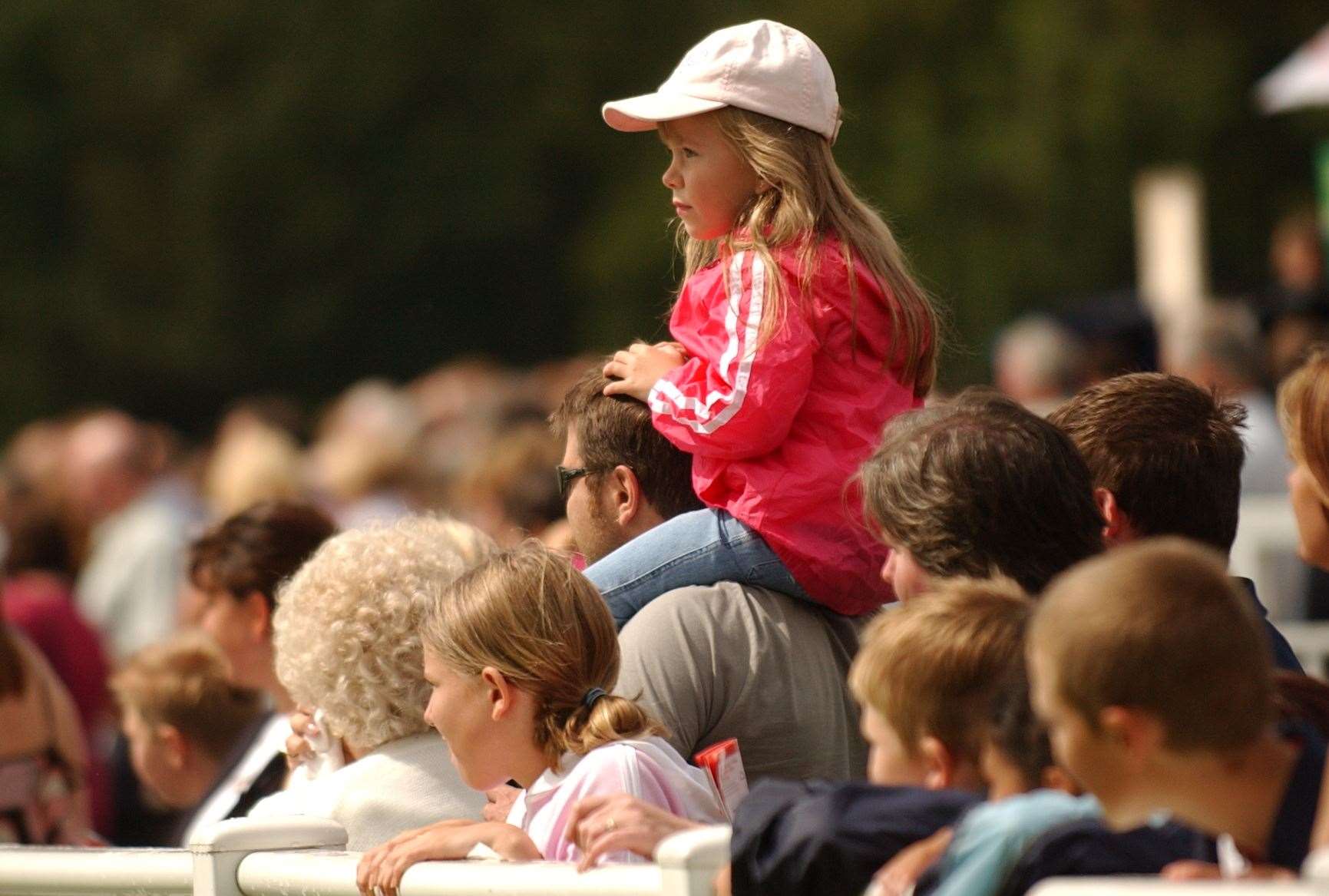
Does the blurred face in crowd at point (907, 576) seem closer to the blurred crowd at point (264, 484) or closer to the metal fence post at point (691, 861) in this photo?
the metal fence post at point (691, 861)

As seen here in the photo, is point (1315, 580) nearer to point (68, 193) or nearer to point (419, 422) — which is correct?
point (419, 422)

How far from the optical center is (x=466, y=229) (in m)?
28.2

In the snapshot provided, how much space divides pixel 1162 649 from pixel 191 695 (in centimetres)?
401

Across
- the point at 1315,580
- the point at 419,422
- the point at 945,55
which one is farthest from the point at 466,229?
the point at 1315,580

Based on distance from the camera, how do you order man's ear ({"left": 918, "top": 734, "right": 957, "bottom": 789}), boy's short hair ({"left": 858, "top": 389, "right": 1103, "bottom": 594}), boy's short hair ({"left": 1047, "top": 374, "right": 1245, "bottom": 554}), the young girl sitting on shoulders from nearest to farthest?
man's ear ({"left": 918, "top": 734, "right": 957, "bottom": 789})
boy's short hair ({"left": 858, "top": 389, "right": 1103, "bottom": 594})
the young girl sitting on shoulders
boy's short hair ({"left": 1047, "top": 374, "right": 1245, "bottom": 554})

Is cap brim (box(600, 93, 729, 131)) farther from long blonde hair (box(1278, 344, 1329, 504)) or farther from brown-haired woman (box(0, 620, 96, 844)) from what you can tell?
brown-haired woman (box(0, 620, 96, 844))

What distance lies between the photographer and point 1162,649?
2205mm

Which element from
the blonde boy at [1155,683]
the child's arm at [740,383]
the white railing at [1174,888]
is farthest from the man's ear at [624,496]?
the white railing at [1174,888]

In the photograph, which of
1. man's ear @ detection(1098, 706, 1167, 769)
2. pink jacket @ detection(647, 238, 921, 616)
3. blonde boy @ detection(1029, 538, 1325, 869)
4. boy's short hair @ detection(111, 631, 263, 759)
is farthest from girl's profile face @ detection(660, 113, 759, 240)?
boy's short hair @ detection(111, 631, 263, 759)

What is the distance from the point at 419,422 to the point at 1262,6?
9102 millimetres

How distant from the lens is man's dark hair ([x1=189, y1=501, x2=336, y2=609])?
16.3 feet

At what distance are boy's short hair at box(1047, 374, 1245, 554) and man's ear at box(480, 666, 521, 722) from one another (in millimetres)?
939

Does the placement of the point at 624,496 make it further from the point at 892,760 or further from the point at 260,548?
the point at 892,760

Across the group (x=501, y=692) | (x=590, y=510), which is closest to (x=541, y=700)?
(x=501, y=692)
